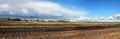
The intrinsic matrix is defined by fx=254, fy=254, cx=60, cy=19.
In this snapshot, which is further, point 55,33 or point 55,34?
point 55,33

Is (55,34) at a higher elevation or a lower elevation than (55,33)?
lower

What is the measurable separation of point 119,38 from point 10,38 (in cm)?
1546

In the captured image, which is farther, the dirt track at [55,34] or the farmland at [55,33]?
the farmland at [55,33]

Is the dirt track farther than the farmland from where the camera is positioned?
No

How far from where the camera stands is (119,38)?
36.5m

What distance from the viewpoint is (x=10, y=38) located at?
116 feet
